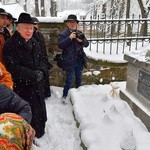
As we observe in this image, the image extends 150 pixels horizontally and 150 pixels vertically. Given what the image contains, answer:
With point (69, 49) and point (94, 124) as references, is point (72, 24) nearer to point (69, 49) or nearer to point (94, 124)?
point (69, 49)

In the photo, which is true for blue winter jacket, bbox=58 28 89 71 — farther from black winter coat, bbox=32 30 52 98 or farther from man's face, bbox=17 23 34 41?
man's face, bbox=17 23 34 41

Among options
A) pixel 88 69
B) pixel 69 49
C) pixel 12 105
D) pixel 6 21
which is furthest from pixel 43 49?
pixel 12 105

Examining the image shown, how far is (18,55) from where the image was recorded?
3.90m

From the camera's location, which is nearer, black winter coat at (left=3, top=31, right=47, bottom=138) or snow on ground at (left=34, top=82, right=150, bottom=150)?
snow on ground at (left=34, top=82, right=150, bottom=150)

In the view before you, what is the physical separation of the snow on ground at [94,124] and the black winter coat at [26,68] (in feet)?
1.71

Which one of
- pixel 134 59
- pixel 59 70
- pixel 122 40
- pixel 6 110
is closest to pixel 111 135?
pixel 134 59

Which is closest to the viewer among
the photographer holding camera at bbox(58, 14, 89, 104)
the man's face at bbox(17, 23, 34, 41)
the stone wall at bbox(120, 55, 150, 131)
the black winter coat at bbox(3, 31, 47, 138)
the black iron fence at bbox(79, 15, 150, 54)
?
the man's face at bbox(17, 23, 34, 41)

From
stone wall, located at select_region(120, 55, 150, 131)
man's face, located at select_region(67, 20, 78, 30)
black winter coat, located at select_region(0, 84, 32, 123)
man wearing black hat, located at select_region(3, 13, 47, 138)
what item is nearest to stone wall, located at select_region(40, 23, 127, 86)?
man's face, located at select_region(67, 20, 78, 30)

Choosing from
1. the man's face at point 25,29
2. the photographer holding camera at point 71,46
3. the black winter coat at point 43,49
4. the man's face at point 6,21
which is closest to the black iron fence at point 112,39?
the photographer holding camera at point 71,46

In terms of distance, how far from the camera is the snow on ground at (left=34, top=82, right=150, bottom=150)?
12.3ft

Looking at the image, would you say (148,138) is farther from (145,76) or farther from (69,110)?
(69,110)

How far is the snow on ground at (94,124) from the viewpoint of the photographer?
375 cm

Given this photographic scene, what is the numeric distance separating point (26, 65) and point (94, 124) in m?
1.40

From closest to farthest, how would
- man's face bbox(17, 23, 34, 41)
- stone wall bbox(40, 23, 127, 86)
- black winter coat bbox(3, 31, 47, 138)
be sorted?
1. man's face bbox(17, 23, 34, 41)
2. black winter coat bbox(3, 31, 47, 138)
3. stone wall bbox(40, 23, 127, 86)
